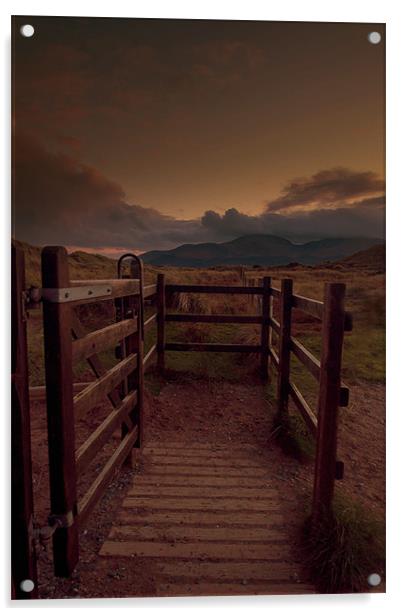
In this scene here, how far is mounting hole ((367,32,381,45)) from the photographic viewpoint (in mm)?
1845

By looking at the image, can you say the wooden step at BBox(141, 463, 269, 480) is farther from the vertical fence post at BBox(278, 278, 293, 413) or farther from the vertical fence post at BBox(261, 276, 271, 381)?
the vertical fence post at BBox(261, 276, 271, 381)

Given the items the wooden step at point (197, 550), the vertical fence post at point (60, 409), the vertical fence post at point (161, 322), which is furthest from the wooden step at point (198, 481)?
the vertical fence post at point (161, 322)

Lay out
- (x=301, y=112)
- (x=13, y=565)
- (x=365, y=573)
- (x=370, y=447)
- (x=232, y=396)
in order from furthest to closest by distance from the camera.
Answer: (x=232, y=396)
(x=370, y=447)
(x=301, y=112)
(x=365, y=573)
(x=13, y=565)

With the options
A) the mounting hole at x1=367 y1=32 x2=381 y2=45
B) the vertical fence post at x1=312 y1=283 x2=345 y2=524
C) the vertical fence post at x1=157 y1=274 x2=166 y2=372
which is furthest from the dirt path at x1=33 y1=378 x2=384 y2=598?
the mounting hole at x1=367 y1=32 x2=381 y2=45

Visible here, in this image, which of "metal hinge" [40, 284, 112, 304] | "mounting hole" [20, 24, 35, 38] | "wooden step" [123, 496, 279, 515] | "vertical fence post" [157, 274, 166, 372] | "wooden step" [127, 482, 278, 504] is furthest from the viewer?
"vertical fence post" [157, 274, 166, 372]

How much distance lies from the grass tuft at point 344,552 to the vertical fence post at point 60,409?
1.00 meters

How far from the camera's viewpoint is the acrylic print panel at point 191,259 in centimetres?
158

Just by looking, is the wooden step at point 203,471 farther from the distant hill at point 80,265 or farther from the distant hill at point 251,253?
the distant hill at point 251,253

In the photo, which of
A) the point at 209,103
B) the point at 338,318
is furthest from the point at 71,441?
the point at 209,103

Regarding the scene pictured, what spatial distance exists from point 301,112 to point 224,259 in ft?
3.77

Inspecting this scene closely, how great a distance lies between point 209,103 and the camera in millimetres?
2164

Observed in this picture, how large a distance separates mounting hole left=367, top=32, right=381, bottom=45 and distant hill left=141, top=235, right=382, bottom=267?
0.97m

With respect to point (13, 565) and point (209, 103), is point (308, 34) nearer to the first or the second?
point (209, 103)

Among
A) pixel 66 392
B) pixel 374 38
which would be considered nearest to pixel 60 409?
pixel 66 392
